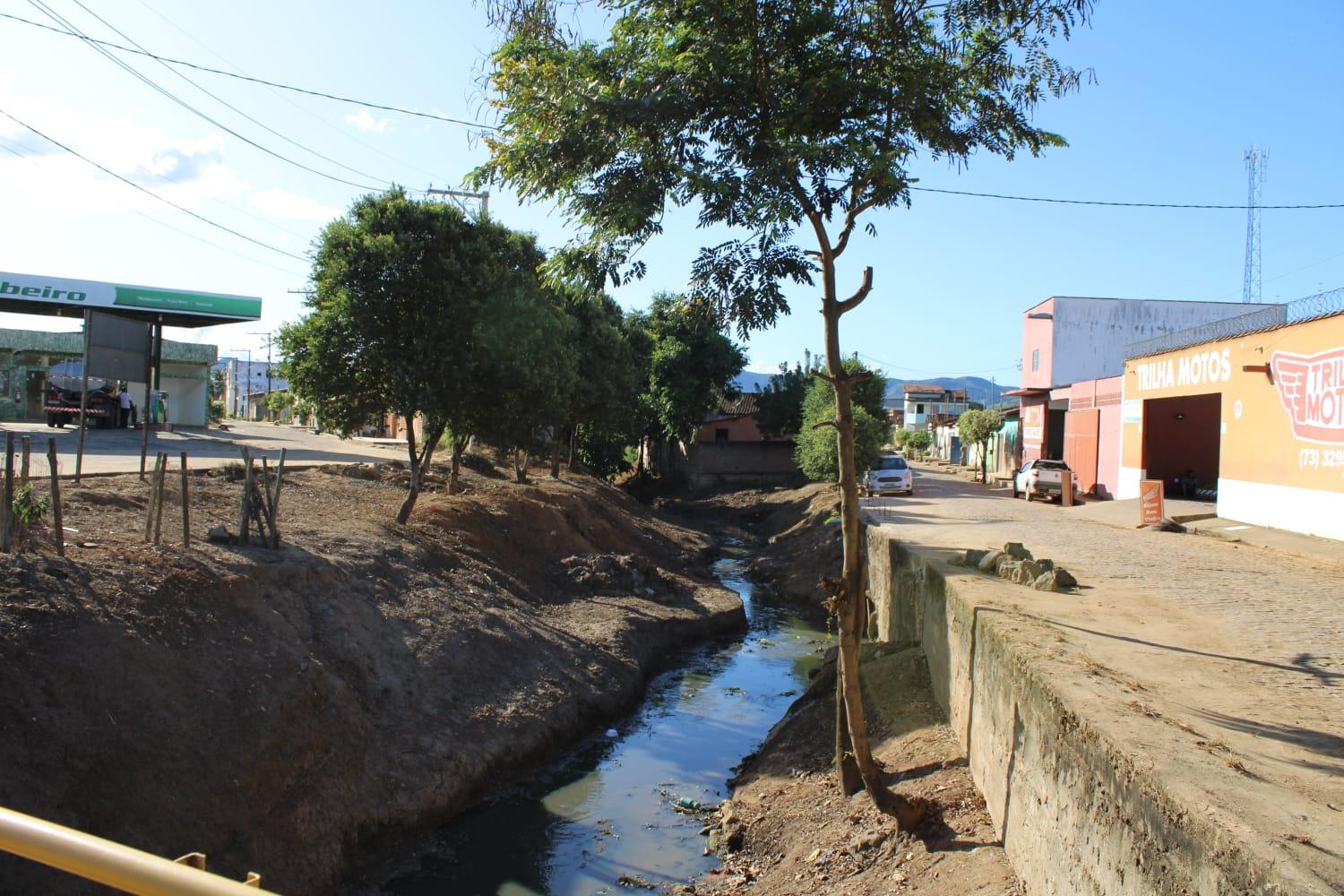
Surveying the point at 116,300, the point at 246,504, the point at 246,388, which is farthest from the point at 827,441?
the point at 246,388

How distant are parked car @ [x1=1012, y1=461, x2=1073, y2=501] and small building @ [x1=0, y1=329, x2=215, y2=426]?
31455 millimetres

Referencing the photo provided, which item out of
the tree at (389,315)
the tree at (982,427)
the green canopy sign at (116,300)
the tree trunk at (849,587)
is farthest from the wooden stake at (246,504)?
the tree at (982,427)

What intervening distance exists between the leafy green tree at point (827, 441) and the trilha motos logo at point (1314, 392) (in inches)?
596

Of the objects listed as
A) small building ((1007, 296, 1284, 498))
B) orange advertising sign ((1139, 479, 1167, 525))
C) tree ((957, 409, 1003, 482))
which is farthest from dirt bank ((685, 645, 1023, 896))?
tree ((957, 409, 1003, 482))

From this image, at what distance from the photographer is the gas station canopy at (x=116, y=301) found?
1201 inches

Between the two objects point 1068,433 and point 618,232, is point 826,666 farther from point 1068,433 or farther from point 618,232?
point 1068,433

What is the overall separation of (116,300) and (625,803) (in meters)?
29.3

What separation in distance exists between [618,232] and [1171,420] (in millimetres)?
25646

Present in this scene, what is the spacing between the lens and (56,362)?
40906 mm

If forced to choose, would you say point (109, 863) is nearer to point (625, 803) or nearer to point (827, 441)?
point (625, 803)

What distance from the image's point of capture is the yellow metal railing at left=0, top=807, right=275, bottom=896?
168 cm

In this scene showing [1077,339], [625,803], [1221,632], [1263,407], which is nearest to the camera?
[1221,632]

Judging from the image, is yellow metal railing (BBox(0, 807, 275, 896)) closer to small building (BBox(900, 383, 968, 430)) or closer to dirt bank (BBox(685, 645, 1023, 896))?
dirt bank (BBox(685, 645, 1023, 896))

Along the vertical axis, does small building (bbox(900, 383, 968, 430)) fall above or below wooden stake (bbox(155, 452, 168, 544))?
above
